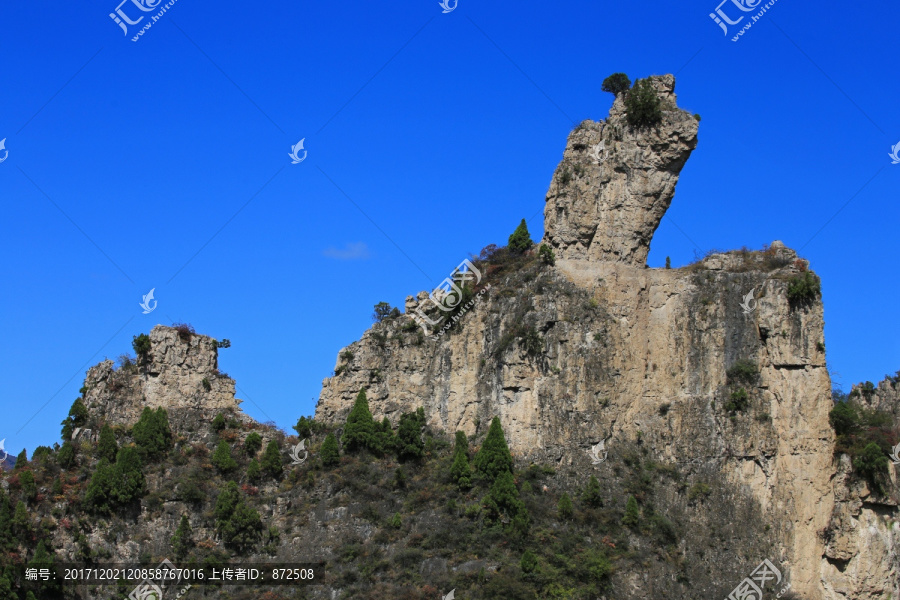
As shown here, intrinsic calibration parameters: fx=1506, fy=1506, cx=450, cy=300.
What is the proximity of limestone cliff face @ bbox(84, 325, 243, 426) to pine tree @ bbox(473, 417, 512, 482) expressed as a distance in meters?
14.6

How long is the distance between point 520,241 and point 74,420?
81.1 ft

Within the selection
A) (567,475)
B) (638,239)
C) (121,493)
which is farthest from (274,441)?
(638,239)

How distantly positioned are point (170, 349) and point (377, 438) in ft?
40.2

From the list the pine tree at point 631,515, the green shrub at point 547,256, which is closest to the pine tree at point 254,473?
the green shrub at point 547,256

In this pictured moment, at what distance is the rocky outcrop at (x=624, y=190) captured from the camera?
76.1m

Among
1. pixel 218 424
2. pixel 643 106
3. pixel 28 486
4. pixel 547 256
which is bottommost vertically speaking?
pixel 28 486

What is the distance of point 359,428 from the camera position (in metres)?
75.3

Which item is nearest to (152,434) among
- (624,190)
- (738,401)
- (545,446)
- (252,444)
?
(252,444)

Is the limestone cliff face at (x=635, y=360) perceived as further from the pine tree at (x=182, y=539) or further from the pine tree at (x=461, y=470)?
the pine tree at (x=182, y=539)

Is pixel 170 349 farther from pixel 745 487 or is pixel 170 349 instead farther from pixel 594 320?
pixel 745 487

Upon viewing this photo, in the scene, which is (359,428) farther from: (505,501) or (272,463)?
(505,501)

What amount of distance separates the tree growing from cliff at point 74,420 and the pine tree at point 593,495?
25.7 meters

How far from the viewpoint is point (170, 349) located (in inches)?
3088

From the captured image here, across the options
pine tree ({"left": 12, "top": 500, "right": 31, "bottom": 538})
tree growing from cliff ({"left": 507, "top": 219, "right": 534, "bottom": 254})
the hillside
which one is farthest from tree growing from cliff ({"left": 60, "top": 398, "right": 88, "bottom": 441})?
tree growing from cliff ({"left": 507, "top": 219, "right": 534, "bottom": 254})
